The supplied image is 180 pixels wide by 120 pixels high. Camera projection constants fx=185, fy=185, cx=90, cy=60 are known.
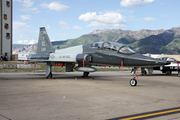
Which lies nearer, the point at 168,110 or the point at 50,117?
the point at 50,117

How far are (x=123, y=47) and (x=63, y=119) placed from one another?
885 centimetres

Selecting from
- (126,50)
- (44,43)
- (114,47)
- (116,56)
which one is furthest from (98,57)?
(44,43)

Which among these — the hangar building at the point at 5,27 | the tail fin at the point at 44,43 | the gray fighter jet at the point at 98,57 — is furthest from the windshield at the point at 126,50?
the hangar building at the point at 5,27

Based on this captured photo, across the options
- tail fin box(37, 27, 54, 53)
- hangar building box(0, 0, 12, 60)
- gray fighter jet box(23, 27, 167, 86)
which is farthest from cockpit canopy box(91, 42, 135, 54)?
hangar building box(0, 0, 12, 60)

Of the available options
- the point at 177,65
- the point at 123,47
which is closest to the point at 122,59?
the point at 123,47

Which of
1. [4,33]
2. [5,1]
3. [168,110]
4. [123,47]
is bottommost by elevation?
[168,110]

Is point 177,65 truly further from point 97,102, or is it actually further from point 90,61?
point 97,102

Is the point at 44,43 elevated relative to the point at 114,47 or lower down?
elevated

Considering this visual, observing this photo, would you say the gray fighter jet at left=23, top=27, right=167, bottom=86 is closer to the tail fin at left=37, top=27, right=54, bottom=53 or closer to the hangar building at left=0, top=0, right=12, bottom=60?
the tail fin at left=37, top=27, right=54, bottom=53

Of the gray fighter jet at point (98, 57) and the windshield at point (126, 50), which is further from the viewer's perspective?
the windshield at point (126, 50)

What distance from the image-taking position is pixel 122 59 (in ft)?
40.4

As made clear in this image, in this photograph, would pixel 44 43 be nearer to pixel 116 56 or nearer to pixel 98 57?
pixel 98 57

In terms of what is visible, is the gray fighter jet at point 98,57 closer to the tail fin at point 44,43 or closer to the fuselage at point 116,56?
the fuselage at point 116,56

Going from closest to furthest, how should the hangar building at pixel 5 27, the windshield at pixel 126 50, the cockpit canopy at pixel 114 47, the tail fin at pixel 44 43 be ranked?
1. the windshield at pixel 126 50
2. the cockpit canopy at pixel 114 47
3. the tail fin at pixel 44 43
4. the hangar building at pixel 5 27
